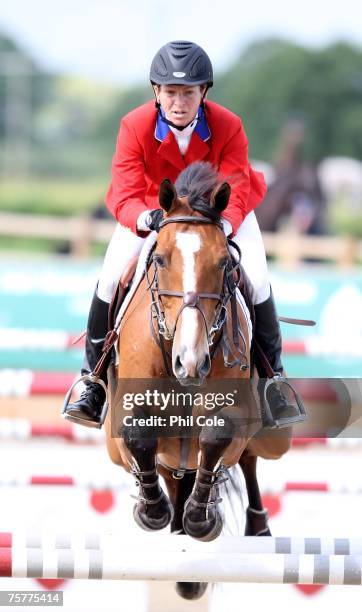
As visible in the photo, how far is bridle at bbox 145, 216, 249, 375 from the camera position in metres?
3.58

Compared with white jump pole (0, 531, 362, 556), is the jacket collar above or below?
above

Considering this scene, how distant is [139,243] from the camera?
4.24 meters

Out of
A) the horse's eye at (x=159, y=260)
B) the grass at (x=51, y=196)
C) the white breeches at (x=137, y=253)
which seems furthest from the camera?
the grass at (x=51, y=196)

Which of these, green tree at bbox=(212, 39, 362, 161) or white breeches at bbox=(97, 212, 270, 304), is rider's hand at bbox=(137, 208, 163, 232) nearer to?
white breeches at bbox=(97, 212, 270, 304)

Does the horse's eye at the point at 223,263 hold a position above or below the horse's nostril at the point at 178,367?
above

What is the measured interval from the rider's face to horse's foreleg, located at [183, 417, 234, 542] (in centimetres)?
114

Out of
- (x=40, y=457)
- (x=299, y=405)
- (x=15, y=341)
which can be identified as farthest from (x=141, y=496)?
(x=15, y=341)

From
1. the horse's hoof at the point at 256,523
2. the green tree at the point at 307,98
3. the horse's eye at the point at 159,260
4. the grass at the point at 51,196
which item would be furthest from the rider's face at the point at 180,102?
the green tree at the point at 307,98

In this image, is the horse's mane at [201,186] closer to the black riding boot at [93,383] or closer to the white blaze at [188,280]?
the white blaze at [188,280]

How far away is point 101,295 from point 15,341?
2.99m

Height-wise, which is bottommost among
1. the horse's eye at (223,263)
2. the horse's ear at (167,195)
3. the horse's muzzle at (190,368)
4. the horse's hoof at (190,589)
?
the horse's hoof at (190,589)

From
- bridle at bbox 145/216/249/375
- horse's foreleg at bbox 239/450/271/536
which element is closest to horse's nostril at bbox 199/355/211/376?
bridle at bbox 145/216/249/375

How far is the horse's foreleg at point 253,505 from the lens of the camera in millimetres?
4926

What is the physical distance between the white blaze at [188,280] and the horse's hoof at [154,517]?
2.96ft
